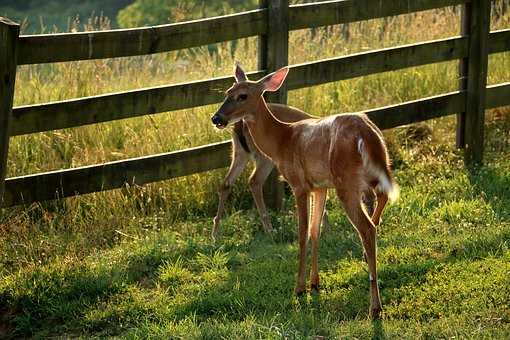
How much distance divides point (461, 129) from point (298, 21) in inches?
88.0

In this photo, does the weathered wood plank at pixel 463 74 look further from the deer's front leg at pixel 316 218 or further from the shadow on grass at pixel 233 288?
the deer's front leg at pixel 316 218

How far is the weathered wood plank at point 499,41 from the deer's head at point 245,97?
145 inches

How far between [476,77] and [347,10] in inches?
63.3

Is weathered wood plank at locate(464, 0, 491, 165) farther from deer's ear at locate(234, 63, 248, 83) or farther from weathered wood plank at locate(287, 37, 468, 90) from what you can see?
deer's ear at locate(234, 63, 248, 83)

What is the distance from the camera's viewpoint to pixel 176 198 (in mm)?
9570

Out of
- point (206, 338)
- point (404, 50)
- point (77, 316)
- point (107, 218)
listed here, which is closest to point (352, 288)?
point (206, 338)

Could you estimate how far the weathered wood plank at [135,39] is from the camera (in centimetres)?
795

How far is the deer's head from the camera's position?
25.7 feet

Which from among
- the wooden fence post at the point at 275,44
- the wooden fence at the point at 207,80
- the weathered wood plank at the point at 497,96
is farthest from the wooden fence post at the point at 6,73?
the weathered wood plank at the point at 497,96

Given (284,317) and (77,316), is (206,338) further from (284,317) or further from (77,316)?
(77,316)

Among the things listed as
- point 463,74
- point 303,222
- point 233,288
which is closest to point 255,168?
Result: point 303,222

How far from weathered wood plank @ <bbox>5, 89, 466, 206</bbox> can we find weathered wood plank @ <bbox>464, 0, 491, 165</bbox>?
0.95 metres

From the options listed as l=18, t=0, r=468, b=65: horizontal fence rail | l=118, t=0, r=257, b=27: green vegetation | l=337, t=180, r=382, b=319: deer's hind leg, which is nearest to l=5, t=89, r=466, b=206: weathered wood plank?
l=18, t=0, r=468, b=65: horizontal fence rail

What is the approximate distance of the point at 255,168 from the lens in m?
9.26
